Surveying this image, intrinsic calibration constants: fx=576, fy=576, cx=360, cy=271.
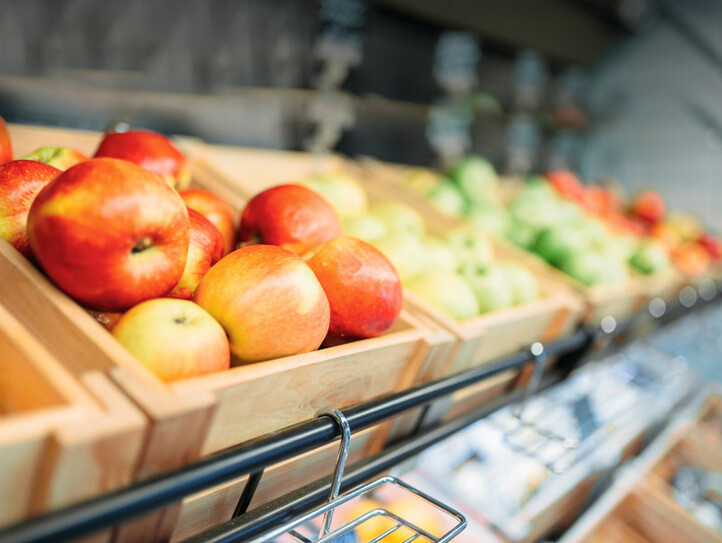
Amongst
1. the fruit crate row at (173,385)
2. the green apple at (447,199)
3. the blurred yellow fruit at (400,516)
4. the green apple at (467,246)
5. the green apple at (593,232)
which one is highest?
the fruit crate row at (173,385)

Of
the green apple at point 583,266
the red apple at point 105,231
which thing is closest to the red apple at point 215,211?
the red apple at point 105,231

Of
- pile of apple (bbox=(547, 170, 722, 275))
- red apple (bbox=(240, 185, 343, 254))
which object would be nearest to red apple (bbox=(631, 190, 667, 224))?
pile of apple (bbox=(547, 170, 722, 275))

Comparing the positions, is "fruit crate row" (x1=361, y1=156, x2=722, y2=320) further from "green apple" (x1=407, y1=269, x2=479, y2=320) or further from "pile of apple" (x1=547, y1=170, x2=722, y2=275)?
"green apple" (x1=407, y1=269, x2=479, y2=320)

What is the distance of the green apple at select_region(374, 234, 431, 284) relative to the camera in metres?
1.23

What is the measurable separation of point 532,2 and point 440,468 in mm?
2462

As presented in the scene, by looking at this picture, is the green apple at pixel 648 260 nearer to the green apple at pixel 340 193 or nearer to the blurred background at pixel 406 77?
the blurred background at pixel 406 77

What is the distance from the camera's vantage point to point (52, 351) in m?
0.59

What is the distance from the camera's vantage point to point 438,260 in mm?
1334

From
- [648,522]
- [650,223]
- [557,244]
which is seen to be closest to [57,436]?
[557,244]

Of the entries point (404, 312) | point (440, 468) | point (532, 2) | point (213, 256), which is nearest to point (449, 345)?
point (404, 312)

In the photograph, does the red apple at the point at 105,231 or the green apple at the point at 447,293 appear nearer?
the red apple at the point at 105,231

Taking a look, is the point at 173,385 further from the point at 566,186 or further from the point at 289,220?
the point at 566,186

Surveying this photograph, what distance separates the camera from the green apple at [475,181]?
2.29 m

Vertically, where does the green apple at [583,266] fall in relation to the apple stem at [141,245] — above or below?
below
